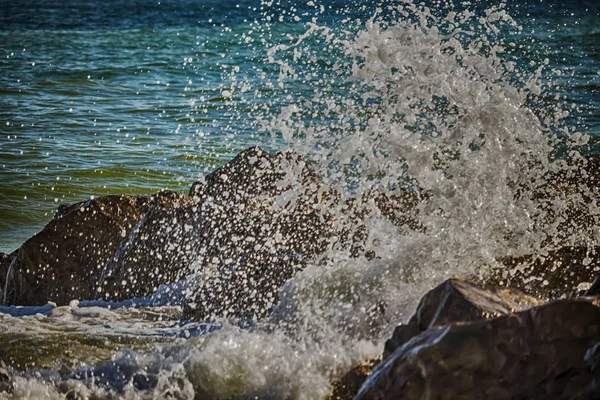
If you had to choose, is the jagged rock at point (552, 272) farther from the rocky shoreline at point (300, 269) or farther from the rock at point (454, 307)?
the rock at point (454, 307)

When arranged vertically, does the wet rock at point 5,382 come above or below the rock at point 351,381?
below

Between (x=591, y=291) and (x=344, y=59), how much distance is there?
52.3 ft

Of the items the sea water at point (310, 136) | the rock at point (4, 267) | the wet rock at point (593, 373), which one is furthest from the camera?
the rock at point (4, 267)

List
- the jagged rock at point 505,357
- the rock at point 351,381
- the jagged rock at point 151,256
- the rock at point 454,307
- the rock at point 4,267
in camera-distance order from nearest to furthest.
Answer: the jagged rock at point 505,357 → the rock at point 454,307 → the rock at point 351,381 → the jagged rock at point 151,256 → the rock at point 4,267

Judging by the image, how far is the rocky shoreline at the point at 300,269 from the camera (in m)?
3.15

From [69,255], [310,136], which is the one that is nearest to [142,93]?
[69,255]

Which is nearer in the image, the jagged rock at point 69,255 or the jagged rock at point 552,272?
the jagged rock at point 552,272

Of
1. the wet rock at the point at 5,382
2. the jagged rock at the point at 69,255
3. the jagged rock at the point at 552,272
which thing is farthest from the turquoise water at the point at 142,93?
the jagged rock at the point at 552,272

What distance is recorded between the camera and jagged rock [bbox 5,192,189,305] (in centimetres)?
666

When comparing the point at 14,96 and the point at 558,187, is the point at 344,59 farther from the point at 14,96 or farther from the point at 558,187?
the point at 558,187

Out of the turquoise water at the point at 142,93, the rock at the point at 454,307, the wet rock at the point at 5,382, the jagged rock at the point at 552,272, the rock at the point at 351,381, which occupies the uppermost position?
the rock at the point at 454,307

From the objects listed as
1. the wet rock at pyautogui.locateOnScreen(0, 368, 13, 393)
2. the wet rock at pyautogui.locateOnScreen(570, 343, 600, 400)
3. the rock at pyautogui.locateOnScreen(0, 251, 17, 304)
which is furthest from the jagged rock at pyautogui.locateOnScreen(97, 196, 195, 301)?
the wet rock at pyautogui.locateOnScreen(570, 343, 600, 400)

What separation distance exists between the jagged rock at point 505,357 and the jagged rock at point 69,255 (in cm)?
380

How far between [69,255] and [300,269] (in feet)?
7.27
